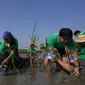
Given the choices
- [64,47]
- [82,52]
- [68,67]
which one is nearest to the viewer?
[68,67]

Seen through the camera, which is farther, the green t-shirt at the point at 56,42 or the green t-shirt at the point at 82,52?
the green t-shirt at the point at 82,52

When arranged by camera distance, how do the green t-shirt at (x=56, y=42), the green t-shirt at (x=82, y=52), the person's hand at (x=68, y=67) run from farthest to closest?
the green t-shirt at (x=82, y=52), the green t-shirt at (x=56, y=42), the person's hand at (x=68, y=67)

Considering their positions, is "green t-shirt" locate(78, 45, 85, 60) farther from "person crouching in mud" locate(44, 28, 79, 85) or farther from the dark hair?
the dark hair

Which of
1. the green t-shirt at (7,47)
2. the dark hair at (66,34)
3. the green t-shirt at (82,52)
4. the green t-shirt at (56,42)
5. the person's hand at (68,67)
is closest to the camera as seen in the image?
the dark hair at (66,34)

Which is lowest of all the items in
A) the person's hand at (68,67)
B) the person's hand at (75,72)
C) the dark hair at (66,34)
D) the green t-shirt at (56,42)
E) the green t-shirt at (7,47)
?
the person's hand at (75,72)

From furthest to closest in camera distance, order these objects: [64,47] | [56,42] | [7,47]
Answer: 1. [7,47]
2. [64,47]
3. [56,42]

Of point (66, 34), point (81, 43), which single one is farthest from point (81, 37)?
point (66, 34)

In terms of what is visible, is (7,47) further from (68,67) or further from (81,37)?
(68,67)

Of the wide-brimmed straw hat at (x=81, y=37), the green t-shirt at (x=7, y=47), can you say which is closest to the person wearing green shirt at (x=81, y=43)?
the wide-brimmed straw hat at (x=81, y=37)

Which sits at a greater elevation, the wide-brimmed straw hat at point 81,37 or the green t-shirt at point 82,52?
the wide-brimmed straw hat at point 81,37

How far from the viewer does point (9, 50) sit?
343 inches

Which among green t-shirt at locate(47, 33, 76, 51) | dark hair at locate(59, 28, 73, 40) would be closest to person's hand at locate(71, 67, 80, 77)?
green t-shirt at locate(47, 33, 76, 51)

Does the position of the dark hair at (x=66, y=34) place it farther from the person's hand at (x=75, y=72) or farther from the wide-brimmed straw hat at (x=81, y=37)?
the wide-brimmed straw hat at (x=81, y=37)

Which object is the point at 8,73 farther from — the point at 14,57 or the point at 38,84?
the point at 38,84
